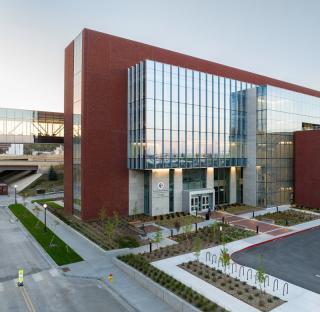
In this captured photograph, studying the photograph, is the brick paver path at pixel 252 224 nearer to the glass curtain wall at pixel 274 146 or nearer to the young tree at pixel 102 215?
the glass curtain wall at pixel 274 146

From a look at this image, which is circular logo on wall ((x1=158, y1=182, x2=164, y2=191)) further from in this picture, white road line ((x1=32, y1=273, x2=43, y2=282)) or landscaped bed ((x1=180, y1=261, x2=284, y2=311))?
white road line ((x1=32, y1=273, x2=43, y2=282))

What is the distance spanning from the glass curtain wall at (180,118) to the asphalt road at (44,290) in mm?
15729

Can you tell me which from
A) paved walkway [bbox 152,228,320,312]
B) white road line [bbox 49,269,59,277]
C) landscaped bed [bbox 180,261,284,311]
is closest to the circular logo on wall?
paved walkway [bbox 152,228,320,312]

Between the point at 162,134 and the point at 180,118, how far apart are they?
11.4 ft

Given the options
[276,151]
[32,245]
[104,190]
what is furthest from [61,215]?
[276,151]

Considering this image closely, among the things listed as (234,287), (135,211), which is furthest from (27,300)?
(135,211)

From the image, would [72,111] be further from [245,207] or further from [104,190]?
[245,207]

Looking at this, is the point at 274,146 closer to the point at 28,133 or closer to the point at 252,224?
the point at 252,224

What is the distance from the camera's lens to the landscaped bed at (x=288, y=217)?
32925 mm

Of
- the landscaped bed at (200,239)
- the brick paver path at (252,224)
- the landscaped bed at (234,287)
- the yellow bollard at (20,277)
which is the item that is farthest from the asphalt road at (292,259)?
the yellow bollard at (20,277)

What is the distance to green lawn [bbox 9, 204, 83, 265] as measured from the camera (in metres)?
21.9

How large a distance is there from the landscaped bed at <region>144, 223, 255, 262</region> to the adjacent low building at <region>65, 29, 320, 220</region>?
336 inches

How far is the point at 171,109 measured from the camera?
35.3 meters

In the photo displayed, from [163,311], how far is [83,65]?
2687cm
